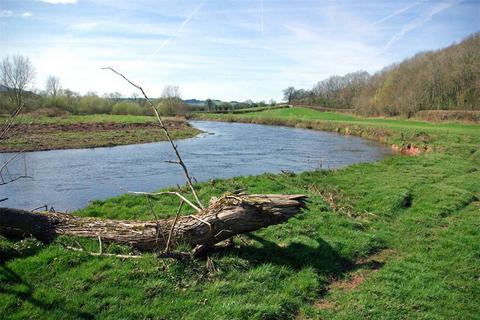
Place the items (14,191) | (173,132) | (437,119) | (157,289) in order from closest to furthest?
(157,289), (14,191), (173,132), (437,119)

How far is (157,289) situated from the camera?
20.3ft

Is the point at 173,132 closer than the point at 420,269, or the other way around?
the point at 420,269

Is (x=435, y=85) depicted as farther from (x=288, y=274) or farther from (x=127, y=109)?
(x=288, y=274)

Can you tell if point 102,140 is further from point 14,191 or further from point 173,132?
point 14,191

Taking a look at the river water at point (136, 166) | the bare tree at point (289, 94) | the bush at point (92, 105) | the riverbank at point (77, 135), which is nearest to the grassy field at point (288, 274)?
the river water at point (136, 166)

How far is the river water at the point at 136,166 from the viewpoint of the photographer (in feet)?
53.1

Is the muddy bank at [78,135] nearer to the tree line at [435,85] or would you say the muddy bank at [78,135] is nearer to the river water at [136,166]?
the river water at [136,166]

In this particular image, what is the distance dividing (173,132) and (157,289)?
41.1m

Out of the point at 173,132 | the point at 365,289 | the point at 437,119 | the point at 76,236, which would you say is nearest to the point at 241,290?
the point at 365,289

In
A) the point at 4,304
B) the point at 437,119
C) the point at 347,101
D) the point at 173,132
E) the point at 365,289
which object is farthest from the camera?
the point at 347,101

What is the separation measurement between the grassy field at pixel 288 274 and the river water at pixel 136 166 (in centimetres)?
371

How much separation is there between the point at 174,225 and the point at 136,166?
17.1 metres

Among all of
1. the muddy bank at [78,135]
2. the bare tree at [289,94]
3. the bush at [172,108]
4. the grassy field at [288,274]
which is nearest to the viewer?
the grassy field at [288,274]

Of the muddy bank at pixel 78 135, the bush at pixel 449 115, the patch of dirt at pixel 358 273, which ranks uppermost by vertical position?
the bush at pixel 449 115
